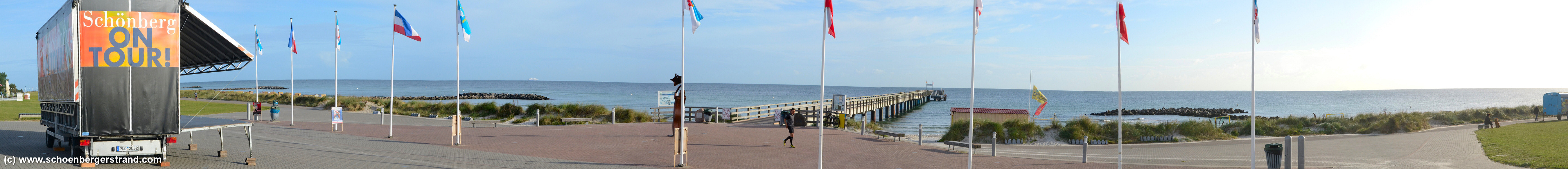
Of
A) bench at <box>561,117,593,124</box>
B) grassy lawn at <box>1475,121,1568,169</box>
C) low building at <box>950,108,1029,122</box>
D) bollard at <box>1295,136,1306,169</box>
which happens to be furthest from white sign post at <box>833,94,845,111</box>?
grassy lawn at <box>1475,121,1568,169</box>

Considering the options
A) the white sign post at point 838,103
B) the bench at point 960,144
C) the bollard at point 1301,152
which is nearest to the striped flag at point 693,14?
the bench at point 960,144

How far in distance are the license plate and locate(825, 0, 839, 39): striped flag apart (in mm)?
9885

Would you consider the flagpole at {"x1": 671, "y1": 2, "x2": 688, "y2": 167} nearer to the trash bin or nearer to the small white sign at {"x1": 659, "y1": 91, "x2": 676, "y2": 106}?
the trash bin

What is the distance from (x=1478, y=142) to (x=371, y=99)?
55.9 m

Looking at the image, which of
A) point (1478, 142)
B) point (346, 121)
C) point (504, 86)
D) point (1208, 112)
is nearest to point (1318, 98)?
point (1208, 112)

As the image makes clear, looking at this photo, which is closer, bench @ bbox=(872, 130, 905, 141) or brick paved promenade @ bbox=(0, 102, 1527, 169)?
brick paved promenade @ bbox=(0, 102, 1527, 169)

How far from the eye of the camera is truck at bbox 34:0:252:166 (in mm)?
9250

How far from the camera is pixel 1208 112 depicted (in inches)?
2689

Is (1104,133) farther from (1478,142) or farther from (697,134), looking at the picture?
(697,134)

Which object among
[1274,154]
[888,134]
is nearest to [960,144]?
[888,134]

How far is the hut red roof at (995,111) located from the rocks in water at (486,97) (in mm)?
67878

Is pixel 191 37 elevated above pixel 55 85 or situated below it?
above

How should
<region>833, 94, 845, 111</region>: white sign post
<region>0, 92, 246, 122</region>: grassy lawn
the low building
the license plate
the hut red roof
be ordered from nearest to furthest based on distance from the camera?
the license plate < <region>0, 92, 246, 122</region>: grassy lawn < the low building < the hut red roof < <region>833, 94, 845, 111</region>: white sign post

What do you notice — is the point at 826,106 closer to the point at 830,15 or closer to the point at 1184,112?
the point at 830,15
